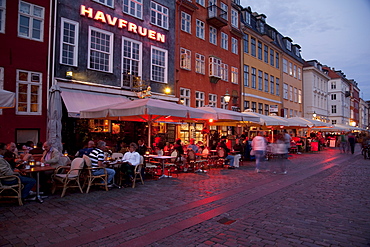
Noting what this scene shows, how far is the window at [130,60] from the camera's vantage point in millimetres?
16484

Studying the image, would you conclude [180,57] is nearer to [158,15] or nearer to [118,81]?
[158,15]

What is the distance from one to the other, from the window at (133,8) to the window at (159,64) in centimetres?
220

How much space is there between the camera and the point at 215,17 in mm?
22203

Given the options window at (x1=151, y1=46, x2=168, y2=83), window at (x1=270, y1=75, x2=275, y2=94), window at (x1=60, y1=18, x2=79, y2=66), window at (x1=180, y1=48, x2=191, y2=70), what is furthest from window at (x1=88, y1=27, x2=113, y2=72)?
window at (x1=270, y1=75, x2=275, y2=94)

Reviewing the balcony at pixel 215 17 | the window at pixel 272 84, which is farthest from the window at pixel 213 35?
the window at pixel 272 84

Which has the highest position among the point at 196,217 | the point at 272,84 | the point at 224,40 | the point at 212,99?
the point at 224,40

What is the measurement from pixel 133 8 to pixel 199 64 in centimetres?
689

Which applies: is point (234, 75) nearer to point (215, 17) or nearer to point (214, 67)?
point (214, 67)

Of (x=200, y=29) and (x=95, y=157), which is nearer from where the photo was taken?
(x=95, y=157)

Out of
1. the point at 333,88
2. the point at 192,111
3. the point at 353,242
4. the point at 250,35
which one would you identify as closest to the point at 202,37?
the point at 250,35

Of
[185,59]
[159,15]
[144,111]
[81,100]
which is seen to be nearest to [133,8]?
[159,15]

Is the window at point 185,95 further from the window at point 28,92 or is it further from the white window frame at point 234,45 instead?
the window at point 28,92

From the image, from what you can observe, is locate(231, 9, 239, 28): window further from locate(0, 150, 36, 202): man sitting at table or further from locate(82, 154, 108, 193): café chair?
locate(0, 150, 36, 202): man sitting at table

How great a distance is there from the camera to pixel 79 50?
14297mm
